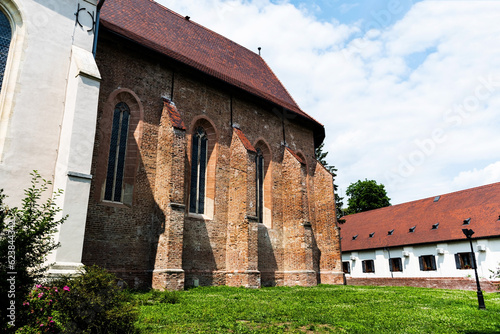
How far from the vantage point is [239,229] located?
1475 centimetres

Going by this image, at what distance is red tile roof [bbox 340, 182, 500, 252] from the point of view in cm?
2289

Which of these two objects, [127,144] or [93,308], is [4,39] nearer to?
[127,144]

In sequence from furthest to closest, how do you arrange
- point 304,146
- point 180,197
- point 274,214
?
point 304,146
point 274,214
point 180,197

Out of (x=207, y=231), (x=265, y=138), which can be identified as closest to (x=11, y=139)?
(x=207, y=231)

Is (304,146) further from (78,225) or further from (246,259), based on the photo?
(78,225)

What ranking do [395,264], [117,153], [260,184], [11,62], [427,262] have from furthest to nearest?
[395,264] < [427,262] < [260,184] < [117,153] < [11,62]

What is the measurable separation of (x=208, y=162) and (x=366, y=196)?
3010 cm

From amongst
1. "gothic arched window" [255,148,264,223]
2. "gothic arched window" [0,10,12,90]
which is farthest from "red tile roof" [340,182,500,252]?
"gothic arched window" [0,10,12,90]

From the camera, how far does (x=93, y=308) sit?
16.7 feet

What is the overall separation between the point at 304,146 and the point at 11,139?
14926 mm

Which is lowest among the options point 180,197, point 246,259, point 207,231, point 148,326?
point 148,326

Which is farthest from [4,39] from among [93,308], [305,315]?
[305,315]

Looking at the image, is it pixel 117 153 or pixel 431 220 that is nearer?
pixel 117 153

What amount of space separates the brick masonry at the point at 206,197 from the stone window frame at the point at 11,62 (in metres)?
3.02
